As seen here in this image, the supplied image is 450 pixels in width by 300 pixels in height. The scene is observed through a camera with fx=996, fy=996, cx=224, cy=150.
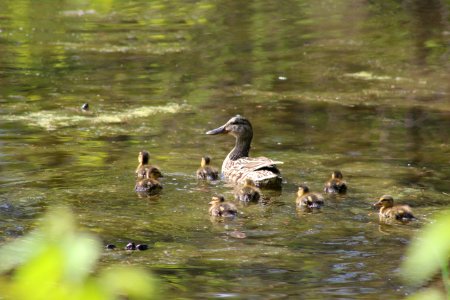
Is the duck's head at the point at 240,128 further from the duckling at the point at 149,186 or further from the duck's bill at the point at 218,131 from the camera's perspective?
the duckling at the point at 149,186

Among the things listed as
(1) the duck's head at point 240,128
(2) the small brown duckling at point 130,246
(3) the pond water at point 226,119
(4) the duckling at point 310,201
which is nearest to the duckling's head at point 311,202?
(4) the duckling at point 310,201

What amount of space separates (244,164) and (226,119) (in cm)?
280

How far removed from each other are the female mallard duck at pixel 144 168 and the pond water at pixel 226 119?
0.43ft

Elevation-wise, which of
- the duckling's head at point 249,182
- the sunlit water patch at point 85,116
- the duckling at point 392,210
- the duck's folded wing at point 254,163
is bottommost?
the duckling at point 392,210

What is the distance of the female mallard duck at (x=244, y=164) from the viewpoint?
8.07 m

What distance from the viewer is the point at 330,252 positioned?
5.96 metres

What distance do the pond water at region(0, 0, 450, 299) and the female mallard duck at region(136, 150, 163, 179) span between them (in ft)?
0.43

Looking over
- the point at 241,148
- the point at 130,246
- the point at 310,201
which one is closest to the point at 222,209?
the point at 310,201

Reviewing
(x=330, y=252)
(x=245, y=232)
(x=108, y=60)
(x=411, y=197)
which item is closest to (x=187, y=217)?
(x=245, y=232)

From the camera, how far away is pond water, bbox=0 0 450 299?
19.5 ft

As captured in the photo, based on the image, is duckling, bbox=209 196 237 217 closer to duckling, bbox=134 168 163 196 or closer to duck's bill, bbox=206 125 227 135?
duckling, bbox=134 168 163 196

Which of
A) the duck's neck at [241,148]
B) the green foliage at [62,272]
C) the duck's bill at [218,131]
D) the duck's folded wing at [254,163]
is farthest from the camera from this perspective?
the duck's bill at [218,131]

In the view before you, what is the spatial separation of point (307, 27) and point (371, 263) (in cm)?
1230

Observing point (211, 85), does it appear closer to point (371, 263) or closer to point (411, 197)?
point (411, 197)
